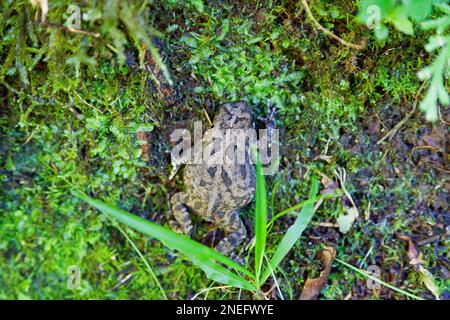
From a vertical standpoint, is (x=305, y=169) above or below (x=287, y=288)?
above

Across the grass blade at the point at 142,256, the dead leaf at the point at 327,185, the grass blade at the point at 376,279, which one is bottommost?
the grass blade at the point at 376,279

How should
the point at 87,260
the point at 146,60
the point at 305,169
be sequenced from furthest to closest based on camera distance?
1. the point at 87,260
2. the point at 305,169
3. the point at 146,60

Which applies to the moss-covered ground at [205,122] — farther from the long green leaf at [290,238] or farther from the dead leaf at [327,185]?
the long green leaf at [290,238]

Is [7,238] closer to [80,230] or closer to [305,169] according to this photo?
[80,230]

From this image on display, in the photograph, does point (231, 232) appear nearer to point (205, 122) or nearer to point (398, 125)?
point (205, 122)

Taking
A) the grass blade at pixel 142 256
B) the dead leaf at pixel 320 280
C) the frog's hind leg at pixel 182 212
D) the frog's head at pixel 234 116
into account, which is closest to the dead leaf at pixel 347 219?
the dead leaf at pixel 320 280

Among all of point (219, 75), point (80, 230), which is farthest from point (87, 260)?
point (219, 75)

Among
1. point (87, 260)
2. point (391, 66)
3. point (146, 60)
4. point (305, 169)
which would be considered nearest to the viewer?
point (146, 60)

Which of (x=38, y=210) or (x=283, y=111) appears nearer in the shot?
(x=283, y=111)
